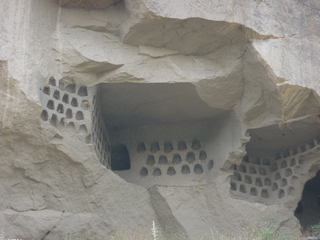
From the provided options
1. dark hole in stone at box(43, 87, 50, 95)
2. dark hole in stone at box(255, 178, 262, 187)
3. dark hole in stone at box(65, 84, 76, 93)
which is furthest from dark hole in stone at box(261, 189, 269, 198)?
dark hole in stone at box(43, 87, 50, 95)

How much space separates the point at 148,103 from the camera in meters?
9.24

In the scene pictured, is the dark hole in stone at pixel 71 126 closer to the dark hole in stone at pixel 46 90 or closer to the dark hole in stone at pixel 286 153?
the dark hole in stone at pixel 46 90

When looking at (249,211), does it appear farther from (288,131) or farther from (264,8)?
(264,8)

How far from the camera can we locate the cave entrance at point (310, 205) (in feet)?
34.9

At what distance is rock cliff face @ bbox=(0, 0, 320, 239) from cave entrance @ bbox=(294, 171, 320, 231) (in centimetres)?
118

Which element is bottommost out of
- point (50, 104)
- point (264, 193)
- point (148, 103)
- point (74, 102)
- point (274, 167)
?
point (264, 193)

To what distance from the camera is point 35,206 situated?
7898 mm

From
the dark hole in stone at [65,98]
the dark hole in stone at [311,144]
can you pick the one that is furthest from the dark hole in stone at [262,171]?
the dark hole in stone at [65,98]

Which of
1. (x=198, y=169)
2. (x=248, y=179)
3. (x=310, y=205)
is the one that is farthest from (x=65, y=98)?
(x=310, y=205)

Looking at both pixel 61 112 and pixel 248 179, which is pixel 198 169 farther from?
pixel 61 112

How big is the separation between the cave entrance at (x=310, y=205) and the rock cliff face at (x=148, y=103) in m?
1.18

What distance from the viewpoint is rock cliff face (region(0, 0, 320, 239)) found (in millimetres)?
7715

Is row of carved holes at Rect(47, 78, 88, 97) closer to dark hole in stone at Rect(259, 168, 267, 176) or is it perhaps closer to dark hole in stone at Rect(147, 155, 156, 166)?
dark hole in stone at Rect(147, 155, 156, 166)

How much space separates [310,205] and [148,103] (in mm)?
4012
